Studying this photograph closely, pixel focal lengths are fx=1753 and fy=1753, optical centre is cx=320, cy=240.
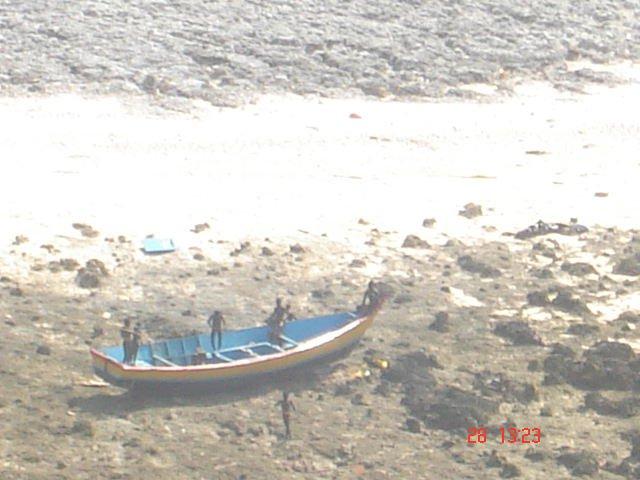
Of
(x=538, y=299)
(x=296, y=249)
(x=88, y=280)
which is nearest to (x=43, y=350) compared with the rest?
(x=88, y=280)

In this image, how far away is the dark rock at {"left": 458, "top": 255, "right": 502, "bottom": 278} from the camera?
33062mm

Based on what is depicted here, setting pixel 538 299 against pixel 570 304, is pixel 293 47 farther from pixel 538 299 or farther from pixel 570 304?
pixel 570 304

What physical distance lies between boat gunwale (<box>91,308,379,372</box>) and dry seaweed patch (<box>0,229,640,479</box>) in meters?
0.49

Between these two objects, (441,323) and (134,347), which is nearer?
(134,347)

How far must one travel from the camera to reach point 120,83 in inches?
1656

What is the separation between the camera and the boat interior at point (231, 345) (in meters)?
28.2

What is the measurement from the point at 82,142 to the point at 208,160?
2.82 m

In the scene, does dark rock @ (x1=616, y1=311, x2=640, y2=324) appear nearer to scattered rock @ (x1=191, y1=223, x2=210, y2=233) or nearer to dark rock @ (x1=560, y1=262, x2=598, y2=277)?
dark rock @ (x1=560, y1=262, x2=598, y2=277)

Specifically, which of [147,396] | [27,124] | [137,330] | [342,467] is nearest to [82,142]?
[27,124]

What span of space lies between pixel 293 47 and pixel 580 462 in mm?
21395

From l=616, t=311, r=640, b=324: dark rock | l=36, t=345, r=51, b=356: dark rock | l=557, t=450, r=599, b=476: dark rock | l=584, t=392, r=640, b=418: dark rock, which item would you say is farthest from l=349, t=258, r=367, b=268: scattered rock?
l=557, t=450, r=599, b=476: dark rock

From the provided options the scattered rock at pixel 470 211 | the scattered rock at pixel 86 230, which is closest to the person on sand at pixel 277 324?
the scattered rock at pixel 86 230

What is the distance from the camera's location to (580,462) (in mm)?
25766

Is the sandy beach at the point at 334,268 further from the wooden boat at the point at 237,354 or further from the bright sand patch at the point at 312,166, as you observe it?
the wooden boat at the point at 237,354
